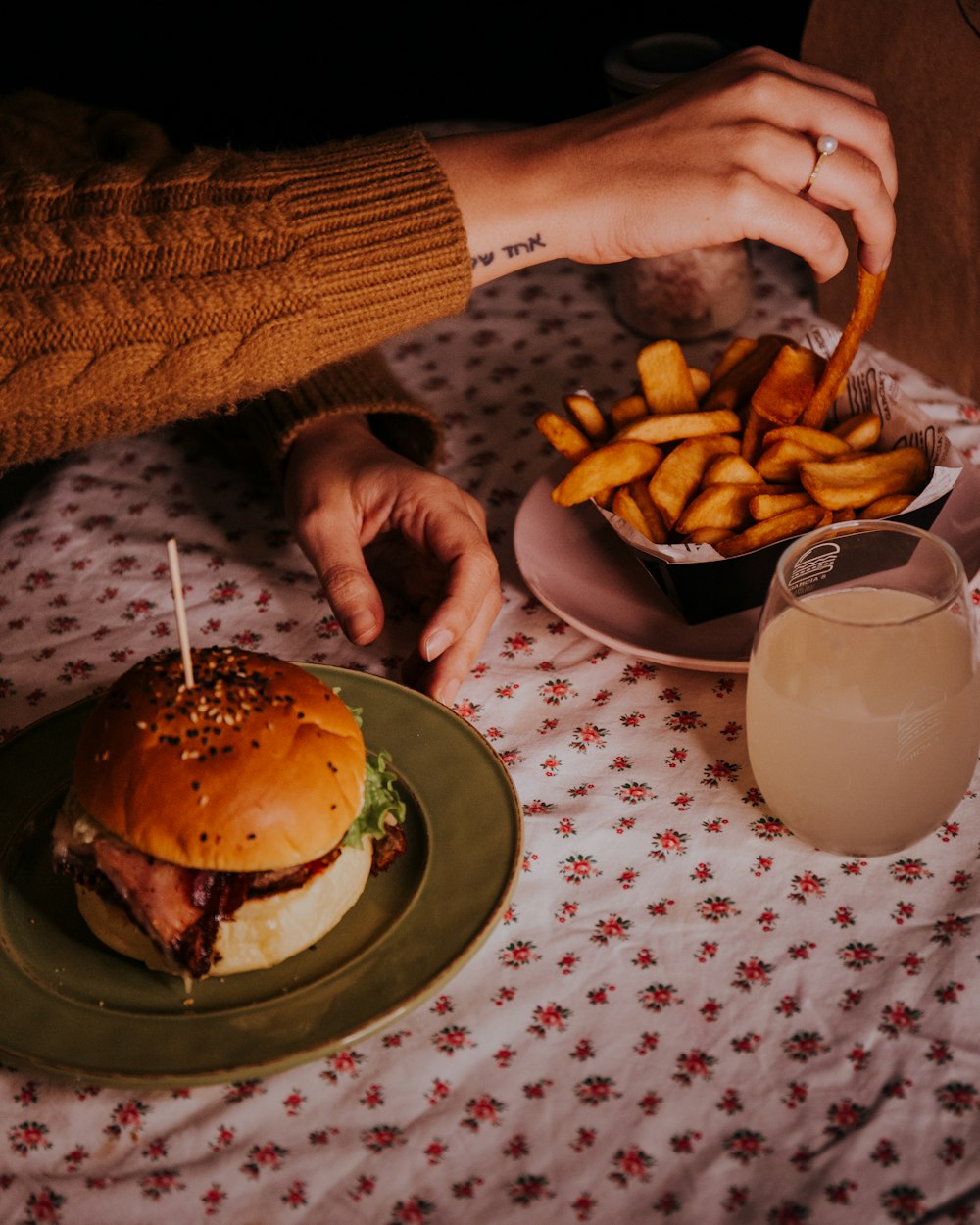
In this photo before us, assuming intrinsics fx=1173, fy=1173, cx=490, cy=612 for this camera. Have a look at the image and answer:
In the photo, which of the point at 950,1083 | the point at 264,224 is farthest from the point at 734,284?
the point at 950,1083

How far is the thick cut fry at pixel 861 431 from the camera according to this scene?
1.40 meters

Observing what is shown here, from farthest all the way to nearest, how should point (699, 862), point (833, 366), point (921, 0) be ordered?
point (921, 0)
point (833, 366)
point (699, 862)

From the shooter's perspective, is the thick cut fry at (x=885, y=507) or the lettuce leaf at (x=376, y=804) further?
the thick cut fry at (x=885, y=507)

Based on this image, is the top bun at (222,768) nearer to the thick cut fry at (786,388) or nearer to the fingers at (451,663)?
the fingers at (451,663)

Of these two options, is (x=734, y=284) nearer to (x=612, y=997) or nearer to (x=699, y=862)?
(x=699, y=862)

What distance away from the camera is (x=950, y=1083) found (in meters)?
0.92

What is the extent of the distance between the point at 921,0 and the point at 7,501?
4.91 feet

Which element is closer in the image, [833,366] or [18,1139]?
[18,1139]

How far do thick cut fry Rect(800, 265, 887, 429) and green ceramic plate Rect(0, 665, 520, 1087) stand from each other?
0.58 meters

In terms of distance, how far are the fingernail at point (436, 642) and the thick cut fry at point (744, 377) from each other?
→ 1.57ft

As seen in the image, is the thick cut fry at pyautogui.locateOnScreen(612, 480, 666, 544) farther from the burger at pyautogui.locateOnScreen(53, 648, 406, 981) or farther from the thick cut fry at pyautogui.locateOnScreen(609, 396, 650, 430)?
the burger at pyautogui.locateOnScreen(53, 648, 406, 981)

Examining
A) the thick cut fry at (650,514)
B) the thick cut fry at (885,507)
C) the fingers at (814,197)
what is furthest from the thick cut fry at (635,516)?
the fingers at (814,197)

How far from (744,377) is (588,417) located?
209mm

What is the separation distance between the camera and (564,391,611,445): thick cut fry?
1.50 metres
